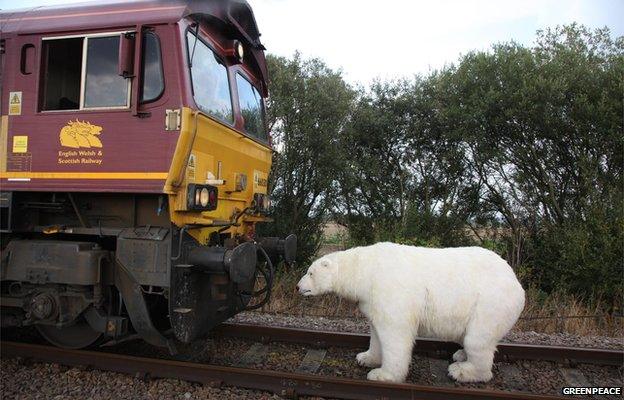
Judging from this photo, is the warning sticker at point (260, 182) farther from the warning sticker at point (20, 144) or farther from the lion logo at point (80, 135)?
the warning sticker at point (20, 144)

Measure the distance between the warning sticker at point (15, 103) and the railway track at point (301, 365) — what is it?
2347 mm

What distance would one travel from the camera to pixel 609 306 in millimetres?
9203

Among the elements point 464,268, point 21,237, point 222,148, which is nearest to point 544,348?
point 464,268

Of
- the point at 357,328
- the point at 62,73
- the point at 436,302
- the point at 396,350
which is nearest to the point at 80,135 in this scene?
the point at 62,73

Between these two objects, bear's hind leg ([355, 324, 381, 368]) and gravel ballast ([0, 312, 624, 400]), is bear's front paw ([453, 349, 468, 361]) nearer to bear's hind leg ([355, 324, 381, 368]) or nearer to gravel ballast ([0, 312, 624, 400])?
gravel ballast ([0, 312, 624, 400])

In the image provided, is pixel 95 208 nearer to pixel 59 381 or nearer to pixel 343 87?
pixel 59 381

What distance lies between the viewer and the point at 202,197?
14.1ft

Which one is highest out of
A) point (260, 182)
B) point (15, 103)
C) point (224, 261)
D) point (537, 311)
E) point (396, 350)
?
point (15, 103)

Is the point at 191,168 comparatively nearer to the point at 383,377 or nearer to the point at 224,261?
the point at 224,261

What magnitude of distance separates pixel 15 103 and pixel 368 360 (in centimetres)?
432

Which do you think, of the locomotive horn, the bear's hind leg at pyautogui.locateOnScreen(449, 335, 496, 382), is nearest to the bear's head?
→ the locomotive horn

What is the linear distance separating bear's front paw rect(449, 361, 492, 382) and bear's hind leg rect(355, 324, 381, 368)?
0.75m

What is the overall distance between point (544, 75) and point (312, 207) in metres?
6.37

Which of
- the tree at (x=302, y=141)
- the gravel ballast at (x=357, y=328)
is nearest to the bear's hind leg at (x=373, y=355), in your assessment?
the gravel ballast at (x=357, y=328)
